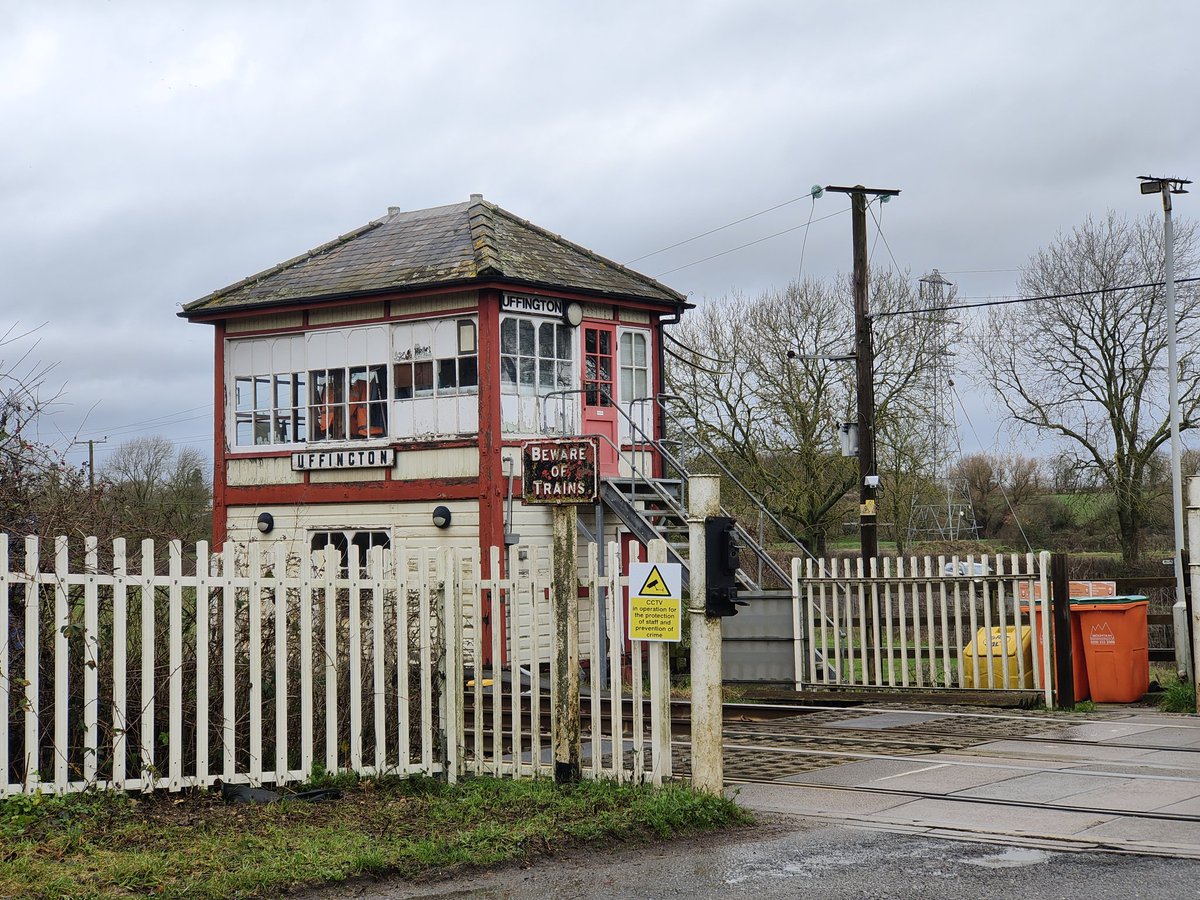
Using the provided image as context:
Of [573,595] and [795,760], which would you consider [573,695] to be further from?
[795,760]

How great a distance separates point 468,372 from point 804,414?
18.8 metres

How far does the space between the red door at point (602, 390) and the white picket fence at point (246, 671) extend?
481 inches

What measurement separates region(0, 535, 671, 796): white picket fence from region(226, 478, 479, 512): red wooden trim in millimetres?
10580

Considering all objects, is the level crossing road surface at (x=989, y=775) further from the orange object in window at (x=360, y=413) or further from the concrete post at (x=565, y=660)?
the orange object in window at (x=360, y=413)

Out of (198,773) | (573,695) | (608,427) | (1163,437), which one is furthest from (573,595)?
(1163,437)

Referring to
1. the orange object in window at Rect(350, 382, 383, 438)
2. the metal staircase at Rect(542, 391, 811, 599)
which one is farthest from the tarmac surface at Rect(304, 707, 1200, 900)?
the orange object in window at Rect(350, 382, 383, 438)

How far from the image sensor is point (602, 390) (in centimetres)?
2242

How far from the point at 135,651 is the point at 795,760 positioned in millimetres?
5442

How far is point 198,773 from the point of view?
27.2ft

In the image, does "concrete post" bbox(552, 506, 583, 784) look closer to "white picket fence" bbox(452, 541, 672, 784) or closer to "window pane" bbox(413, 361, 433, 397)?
"white picket fence" bbox(452, 541, 672, 784)

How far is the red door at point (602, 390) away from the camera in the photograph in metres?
22.2

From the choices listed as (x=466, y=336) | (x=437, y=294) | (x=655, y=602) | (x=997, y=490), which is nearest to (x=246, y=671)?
(x=655, y=602)

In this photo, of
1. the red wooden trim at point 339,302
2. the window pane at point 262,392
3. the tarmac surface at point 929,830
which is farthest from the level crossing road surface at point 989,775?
the window pane at point 262,392

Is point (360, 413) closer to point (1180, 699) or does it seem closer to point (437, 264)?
point (437, 264)
